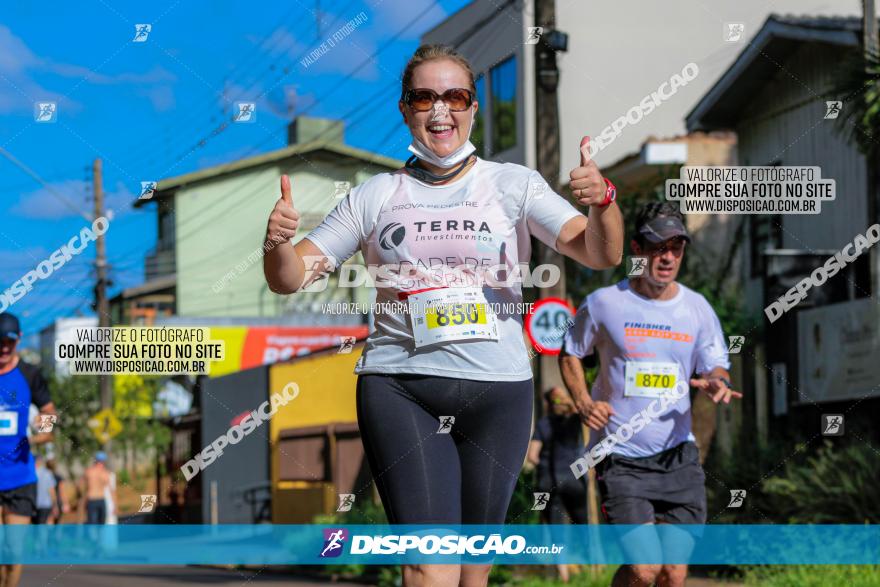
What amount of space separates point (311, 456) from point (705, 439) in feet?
31.2

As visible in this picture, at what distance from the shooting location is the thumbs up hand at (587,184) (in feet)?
13.9

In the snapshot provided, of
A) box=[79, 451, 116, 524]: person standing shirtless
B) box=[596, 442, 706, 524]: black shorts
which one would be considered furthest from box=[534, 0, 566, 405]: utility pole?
box=[79, 451, 116, 524]: person standing shirtless

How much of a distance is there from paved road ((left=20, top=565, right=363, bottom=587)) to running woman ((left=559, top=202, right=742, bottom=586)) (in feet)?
20.5

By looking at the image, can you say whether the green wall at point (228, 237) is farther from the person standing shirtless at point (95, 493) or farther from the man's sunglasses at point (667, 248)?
the man's sunglasses at point (667, 248)

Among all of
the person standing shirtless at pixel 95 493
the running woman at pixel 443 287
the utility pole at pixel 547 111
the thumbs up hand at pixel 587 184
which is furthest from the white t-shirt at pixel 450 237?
the person standing shirtless at pixel 95 493

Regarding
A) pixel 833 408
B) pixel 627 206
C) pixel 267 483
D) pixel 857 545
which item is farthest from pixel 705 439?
pixel 267 483

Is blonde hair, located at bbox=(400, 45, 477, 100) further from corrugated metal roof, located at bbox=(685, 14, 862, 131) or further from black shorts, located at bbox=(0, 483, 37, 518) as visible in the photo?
corrugated metal roof, located at bbox=(685, 14, 862, 131)

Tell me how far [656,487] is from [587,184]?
247 cm

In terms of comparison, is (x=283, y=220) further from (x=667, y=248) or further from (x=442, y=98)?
(x=667, y=248)

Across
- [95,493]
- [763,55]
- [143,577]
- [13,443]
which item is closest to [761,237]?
[763,55]

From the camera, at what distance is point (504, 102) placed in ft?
87.6

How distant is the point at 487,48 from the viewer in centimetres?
2556

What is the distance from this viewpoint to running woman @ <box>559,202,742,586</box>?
20.7 ft

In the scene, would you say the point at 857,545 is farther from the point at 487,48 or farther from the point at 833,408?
the point at 487,48
